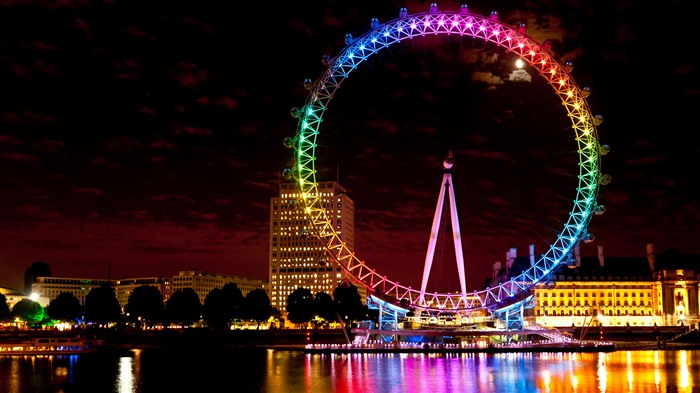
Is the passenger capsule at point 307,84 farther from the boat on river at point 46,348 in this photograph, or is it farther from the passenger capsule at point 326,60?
the boat on river at point 46,348

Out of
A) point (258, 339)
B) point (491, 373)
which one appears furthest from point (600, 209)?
point (258, 339)

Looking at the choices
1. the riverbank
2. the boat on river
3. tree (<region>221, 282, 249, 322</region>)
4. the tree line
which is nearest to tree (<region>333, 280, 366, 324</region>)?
the tree line

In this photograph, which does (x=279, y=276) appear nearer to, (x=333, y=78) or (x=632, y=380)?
(x=333, y=78)

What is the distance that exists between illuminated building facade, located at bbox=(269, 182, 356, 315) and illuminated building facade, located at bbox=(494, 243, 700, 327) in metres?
62.9

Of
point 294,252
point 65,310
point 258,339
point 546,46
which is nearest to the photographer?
point 546,46

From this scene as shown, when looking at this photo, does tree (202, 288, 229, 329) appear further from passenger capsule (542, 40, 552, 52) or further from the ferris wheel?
passenger capsule (542, 40, 552, 52)

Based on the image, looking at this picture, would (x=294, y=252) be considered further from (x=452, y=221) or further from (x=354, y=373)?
(x=354, y=373)

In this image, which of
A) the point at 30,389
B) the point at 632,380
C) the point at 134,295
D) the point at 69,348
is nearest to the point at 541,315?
the point at 134,295

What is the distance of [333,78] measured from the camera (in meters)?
69.1

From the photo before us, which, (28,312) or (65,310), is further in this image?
(28,312)

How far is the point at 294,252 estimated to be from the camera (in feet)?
623

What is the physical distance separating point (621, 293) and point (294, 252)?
8052 centimetres

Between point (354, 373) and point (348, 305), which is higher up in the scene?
point (348, 305)

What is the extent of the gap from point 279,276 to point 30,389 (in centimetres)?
14220
